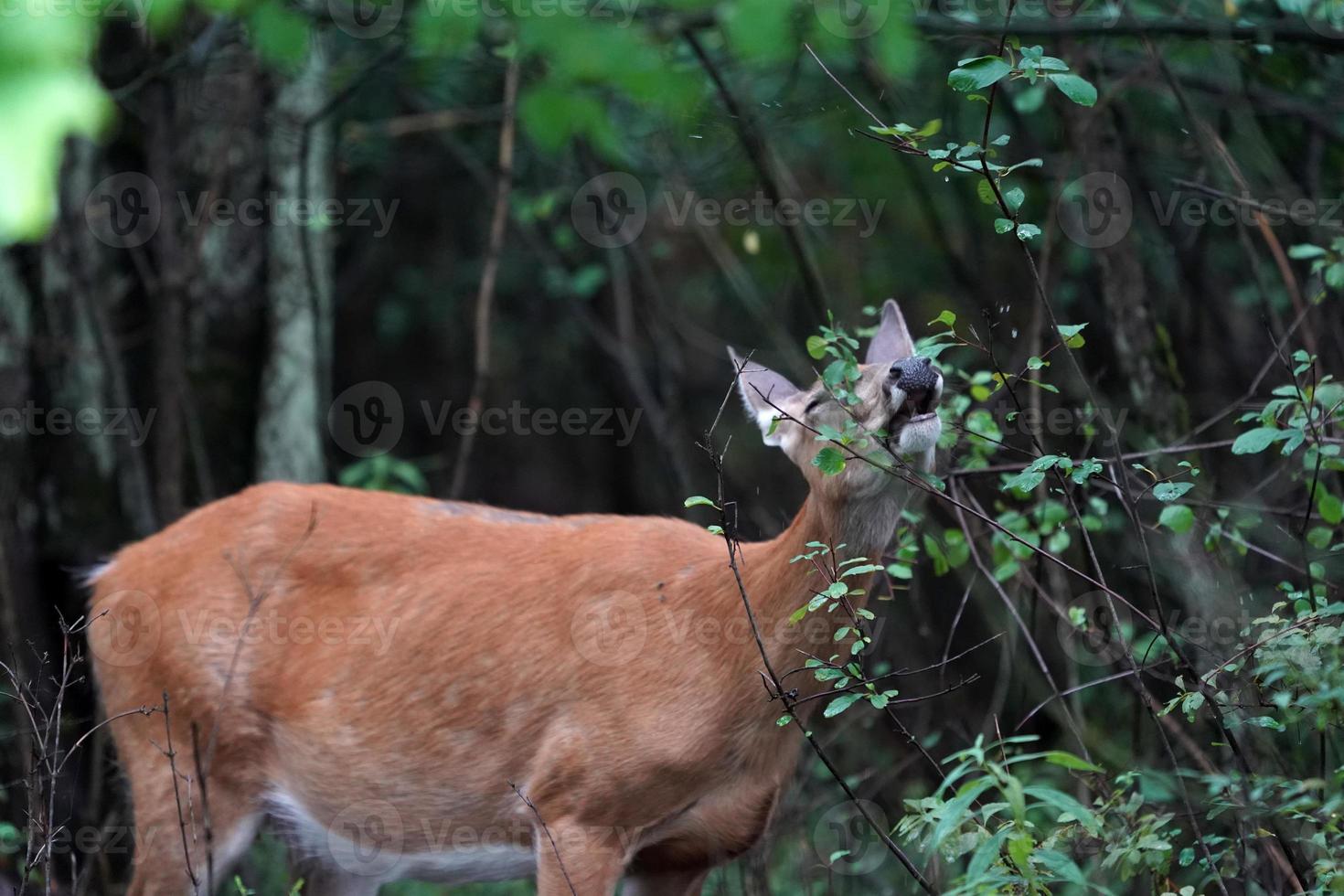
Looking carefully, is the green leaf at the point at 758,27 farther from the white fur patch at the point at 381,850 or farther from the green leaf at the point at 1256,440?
the white fur patch at the point at 381,850

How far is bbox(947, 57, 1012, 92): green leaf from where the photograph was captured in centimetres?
388

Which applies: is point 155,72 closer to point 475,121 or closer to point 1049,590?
point 475,121

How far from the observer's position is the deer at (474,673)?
505cm

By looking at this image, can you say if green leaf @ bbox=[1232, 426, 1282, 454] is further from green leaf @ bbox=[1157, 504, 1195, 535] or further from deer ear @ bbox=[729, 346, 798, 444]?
deer ear @ bbox=[729, 346, 798, 444]

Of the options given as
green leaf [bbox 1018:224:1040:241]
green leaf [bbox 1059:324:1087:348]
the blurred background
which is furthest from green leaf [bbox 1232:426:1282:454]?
green leaf [bbox 1018:224:1040:241]

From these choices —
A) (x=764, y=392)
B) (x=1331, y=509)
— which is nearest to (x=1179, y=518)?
(x=1331, y=509)

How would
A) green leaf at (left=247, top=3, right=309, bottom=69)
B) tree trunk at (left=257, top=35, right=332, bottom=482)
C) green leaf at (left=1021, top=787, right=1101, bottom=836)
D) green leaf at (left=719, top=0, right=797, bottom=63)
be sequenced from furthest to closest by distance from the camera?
tree trunk at (left=257, top=35, right=332, bottom=482) < green leaf at (left=247, top=3, right=309, bottom=69) < green leaf at (left=719, top=0, right=797, bottom=63) < green leaf at (left=1021, top=787, right=1101, bottom=836)

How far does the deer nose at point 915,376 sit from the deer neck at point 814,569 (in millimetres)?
476

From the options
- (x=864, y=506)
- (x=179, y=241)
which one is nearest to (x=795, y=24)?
(x=864, y=506)

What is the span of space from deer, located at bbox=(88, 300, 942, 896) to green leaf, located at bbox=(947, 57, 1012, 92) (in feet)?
3.30

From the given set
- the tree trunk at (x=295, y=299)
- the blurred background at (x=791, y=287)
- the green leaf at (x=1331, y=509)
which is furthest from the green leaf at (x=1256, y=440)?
the tree trunk at (x=295, y=299)

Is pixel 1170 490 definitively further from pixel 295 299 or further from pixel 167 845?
pixel 295 299

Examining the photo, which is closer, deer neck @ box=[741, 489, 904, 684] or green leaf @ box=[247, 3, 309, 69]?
deer neck @ box=[741, 489, 904, 684]

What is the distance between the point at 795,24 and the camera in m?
5.20
